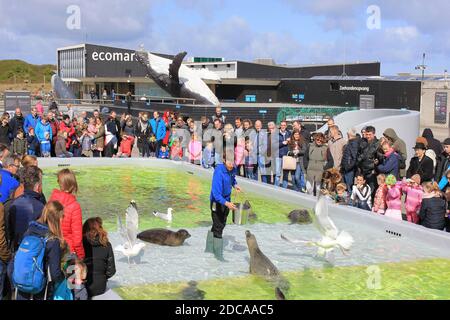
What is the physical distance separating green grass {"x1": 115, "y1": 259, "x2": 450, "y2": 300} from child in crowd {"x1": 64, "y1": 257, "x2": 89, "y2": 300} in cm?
107

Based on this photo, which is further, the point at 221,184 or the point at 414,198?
the point at 414,198

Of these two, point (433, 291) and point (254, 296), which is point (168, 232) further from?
point (433, 291)

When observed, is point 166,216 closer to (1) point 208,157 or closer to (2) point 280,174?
(2) point 280,174

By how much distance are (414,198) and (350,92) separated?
3276 cm

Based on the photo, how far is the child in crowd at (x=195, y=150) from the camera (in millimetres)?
14930

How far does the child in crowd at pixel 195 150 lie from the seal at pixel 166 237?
21.0 ft

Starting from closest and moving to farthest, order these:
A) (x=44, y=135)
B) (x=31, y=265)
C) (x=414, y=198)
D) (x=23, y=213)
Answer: (x=31, y=265) < (x=23, y=213) < (x=414, y=198) < (x=44, y=135)

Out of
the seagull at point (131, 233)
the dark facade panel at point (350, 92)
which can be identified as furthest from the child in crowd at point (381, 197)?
the dark facade panel at point (350, 92)

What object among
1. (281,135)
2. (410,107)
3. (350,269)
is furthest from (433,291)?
(410,107)

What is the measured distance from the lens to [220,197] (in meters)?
7.27

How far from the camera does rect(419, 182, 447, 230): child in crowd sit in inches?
327

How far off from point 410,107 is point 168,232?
32471 millimetres

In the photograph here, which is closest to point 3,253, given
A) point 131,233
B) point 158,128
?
point 131,233

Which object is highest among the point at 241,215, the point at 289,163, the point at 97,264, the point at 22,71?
the point at 22,71
